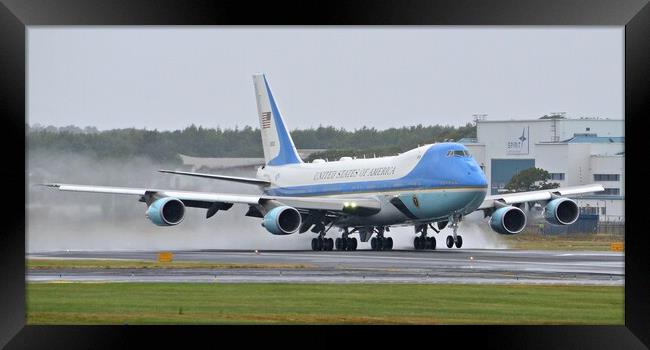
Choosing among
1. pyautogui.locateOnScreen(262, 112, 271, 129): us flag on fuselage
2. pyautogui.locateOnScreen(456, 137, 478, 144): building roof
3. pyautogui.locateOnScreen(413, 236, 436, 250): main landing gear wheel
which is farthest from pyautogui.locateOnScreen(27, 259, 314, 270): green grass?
pyautogui.locateOnScreen(456, 137, 478, 144): building roof

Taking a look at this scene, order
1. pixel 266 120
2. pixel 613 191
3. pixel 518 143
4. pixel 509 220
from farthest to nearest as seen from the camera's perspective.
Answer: pixel 518 143, pixel 613 191, pixel 266 120, pixel 509 220

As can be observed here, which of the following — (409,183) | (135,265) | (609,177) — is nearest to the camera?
(135,265)

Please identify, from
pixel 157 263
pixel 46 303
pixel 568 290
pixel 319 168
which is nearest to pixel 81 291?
pixel 46 303

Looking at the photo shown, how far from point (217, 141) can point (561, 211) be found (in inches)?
1021

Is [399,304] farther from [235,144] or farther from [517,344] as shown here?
[235,144]

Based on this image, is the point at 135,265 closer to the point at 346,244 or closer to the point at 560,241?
the point at 346,244

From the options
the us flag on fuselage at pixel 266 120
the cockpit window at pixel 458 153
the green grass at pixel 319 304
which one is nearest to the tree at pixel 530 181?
the us flag on fuselage at pixel 266 120

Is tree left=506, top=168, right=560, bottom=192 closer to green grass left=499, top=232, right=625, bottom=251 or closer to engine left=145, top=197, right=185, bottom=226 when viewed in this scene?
green grass left=499, top=232, right=625, bottom=251

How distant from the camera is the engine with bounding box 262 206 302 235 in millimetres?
49469

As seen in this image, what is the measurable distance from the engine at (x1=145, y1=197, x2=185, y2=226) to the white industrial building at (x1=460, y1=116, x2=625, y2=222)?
1944 inches

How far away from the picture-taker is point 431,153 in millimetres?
50344

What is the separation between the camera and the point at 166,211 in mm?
50156

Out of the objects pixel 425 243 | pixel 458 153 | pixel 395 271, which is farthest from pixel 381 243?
pixel 395 271

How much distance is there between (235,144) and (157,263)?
35681 mm
